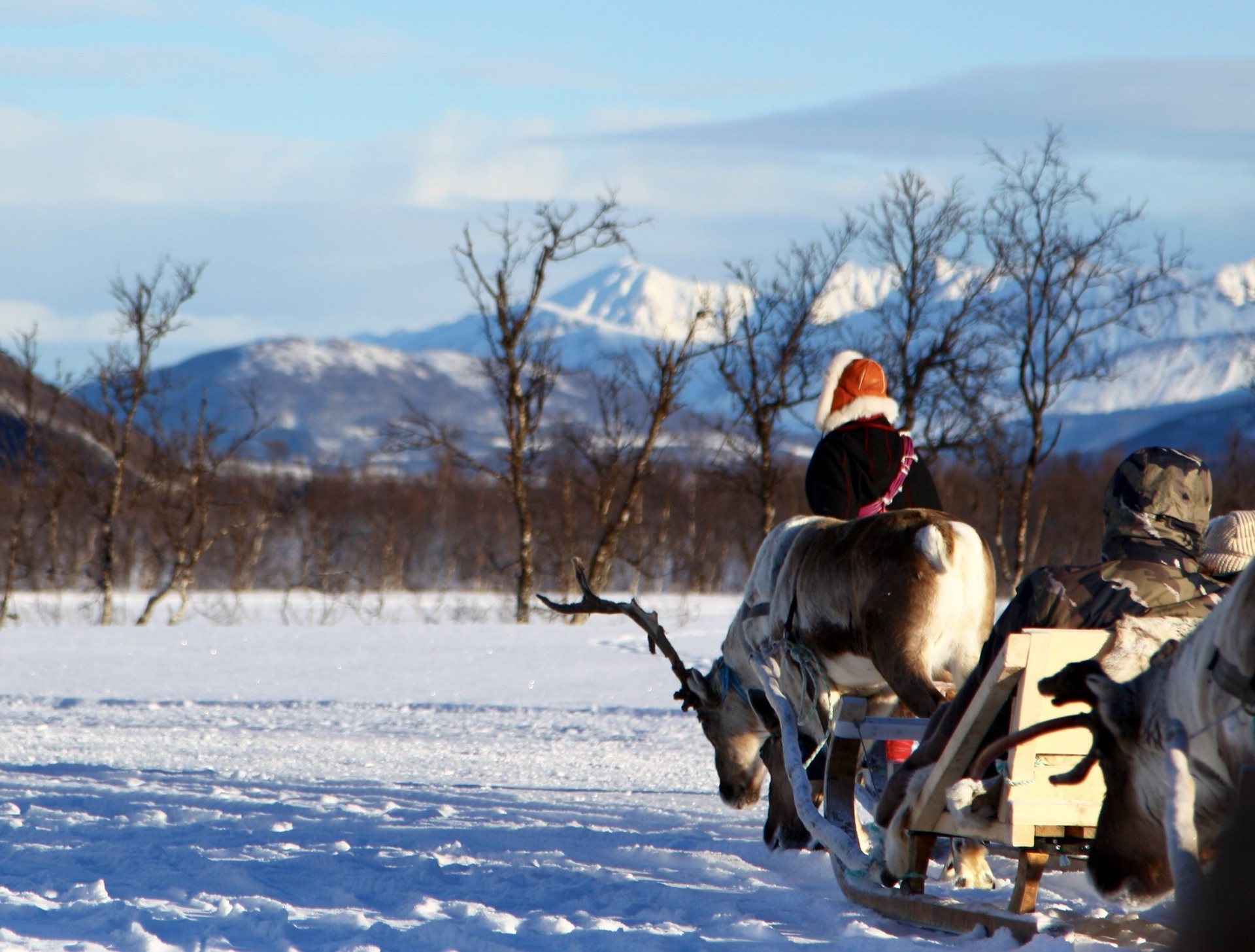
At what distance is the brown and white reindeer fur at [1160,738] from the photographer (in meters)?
2.68

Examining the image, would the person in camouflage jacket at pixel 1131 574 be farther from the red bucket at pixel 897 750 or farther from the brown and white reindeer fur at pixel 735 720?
the brown and white reindeer fur at pixel 735 720

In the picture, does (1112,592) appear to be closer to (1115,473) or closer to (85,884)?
(1115,473)

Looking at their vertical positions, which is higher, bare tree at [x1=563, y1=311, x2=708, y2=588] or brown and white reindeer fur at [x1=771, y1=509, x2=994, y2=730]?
bare tree at [x1=563, y1=311, x2=708, y2=588]

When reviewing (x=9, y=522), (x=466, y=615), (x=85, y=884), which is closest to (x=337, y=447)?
(x=9, y=522)

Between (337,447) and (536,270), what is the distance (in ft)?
584

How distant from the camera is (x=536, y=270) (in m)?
22.1

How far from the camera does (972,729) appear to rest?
388 centimetres

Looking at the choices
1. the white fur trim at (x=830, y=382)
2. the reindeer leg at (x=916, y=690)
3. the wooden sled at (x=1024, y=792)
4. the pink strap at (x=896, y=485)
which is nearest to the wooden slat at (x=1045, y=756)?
the wooden sled at (x=1024, y=792)

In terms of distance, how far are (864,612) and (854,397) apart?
1.41m

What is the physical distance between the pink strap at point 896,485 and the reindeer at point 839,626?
1.22 ft

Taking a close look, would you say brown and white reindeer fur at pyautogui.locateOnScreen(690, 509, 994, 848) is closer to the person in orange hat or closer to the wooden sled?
the person in orange hat

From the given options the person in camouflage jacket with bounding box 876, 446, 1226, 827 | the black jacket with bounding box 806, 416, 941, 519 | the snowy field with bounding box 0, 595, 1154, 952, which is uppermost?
the black jacket with bounding box 806, 416, 941, 519

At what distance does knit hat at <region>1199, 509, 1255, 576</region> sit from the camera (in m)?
4.27

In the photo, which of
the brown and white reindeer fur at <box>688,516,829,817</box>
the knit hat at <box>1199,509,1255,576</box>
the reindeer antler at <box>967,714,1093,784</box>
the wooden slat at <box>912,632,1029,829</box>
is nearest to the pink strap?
the brown and white reindeer fur at <box>688,516,829,817</box>
